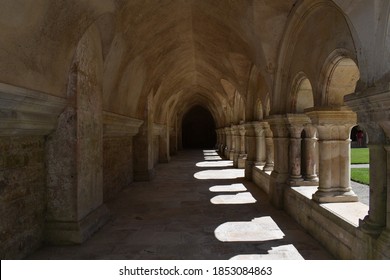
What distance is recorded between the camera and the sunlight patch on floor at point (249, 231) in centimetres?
467

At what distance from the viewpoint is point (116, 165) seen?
843cm

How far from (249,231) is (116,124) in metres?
3.92

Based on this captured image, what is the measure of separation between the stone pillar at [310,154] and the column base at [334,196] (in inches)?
61.1

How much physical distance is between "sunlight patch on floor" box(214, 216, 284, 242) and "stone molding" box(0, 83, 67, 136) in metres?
2.82

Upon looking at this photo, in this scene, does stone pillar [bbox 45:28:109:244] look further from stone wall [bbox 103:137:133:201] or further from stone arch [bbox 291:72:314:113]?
stone arch [bbox 291:72:314:113]

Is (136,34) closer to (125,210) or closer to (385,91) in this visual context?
(125,210)

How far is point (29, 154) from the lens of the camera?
13.9 ft

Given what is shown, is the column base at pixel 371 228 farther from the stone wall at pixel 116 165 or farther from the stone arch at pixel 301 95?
the stone wall at pixel 116 165

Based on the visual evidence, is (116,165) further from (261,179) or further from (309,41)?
(309,41)

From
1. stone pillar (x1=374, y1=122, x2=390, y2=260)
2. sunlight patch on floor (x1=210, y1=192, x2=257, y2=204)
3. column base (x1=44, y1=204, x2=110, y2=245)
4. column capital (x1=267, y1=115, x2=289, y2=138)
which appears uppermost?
column capital (x1=267, y1=115, x2=289, y2=138)

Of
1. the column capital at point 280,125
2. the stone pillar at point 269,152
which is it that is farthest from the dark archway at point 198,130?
the column capital at point 280,125

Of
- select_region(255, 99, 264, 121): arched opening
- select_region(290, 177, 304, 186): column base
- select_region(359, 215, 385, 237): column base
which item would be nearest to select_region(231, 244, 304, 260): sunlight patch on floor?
select_region(359, 215, 385, 237): column base

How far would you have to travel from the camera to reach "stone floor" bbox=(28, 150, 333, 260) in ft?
13.5

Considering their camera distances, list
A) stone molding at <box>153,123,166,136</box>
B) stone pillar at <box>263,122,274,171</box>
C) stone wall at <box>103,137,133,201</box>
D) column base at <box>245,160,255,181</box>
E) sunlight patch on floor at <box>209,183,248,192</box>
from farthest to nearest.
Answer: stone molding at <box>153,123,166,136</box>, column base at <box>245,160,255,181</box>, stone pillar at <box>263,122,274,171</box>, sunlight patch on floor at <box>209,183,248,192</box>, stone wall at <box>103,137,133,201</box>
